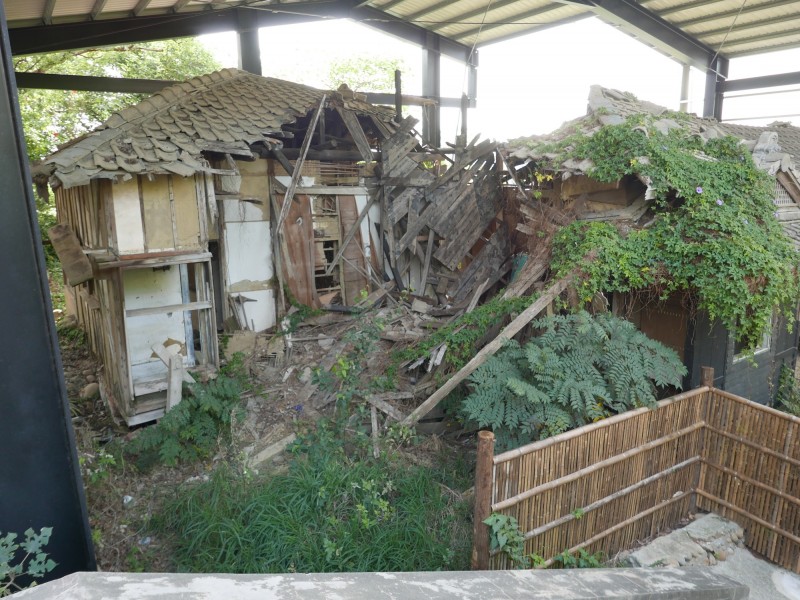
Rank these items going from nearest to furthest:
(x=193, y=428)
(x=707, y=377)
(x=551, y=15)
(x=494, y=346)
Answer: (x=707, y=377) → (x=494, y=346) → (x=193, y=428) → (x=551, y=15)

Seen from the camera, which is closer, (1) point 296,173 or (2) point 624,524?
(2) point 624,524

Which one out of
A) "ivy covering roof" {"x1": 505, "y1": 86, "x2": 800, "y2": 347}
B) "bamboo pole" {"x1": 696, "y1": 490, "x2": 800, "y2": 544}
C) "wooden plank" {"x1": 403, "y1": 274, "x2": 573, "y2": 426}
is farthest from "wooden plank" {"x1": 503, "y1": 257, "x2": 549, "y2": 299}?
"bamboo pole" {"x1": 696, "y1": 490, "x2": 800, "y2": 544}

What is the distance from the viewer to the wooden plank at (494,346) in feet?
24.4

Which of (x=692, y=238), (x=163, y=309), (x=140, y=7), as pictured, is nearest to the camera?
(x=692, y=238)

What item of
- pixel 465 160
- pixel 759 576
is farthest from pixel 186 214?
pixel 759 576

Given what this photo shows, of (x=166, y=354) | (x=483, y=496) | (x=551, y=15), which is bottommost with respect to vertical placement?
(x=483, y=496)

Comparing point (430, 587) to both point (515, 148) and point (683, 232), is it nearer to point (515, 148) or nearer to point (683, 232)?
point (683, 232)

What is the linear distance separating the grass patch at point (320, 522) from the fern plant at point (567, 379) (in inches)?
51.8

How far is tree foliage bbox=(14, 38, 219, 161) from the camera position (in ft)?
49.7

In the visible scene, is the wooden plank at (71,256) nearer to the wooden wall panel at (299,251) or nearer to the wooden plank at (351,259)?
the wooden wall panel at (299,251)

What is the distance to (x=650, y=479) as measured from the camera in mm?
6492

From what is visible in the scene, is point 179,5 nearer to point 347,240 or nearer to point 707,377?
point 347,240

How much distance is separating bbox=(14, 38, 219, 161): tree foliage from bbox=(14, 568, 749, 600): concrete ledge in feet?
50.9

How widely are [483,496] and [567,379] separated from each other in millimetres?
1848
